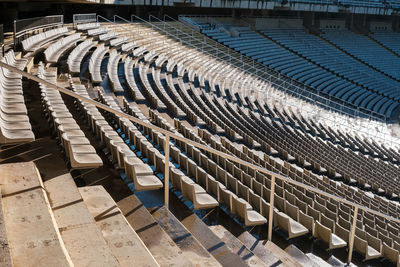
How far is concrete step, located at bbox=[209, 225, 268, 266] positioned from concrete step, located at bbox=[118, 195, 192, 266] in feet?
2.27

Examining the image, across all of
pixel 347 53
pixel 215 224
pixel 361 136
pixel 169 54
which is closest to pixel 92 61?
pixel 169 54

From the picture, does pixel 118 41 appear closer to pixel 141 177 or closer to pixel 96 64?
pixel 96 64

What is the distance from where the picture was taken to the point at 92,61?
10.9 metres

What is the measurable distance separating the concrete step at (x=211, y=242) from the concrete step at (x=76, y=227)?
1.05 meters

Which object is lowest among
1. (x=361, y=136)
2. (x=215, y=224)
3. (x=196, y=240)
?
(x=361, y=136)

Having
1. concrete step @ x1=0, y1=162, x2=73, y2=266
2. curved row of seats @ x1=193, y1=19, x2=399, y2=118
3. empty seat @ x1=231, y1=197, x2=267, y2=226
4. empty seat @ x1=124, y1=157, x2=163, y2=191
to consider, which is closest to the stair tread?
empty seat @ x1=231, y1=197, x2=267, y2=226

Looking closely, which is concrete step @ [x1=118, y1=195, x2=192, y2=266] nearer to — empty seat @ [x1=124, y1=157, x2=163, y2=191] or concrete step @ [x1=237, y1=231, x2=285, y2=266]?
empty seat @ [x1=124, y1=157, x2=163, y2=191]

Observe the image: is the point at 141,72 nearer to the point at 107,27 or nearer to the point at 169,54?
the point at 169,54

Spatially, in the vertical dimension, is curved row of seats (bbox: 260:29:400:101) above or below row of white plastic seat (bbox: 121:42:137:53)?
below

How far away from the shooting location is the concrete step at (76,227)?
261 cm

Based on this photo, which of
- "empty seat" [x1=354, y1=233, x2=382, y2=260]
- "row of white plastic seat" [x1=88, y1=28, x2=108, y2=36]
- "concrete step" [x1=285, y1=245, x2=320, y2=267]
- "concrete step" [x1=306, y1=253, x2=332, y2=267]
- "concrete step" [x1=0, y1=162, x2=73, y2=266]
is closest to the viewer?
"concrete step" [x1=0, y1=162, x2=73, y2=266]

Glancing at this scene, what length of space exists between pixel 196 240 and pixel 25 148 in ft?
6.60

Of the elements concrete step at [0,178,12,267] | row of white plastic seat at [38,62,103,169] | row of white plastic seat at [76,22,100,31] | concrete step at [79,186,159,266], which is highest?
row of white plastic seat at [76,22,100,31]

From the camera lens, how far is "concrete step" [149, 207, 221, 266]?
10.5ft
